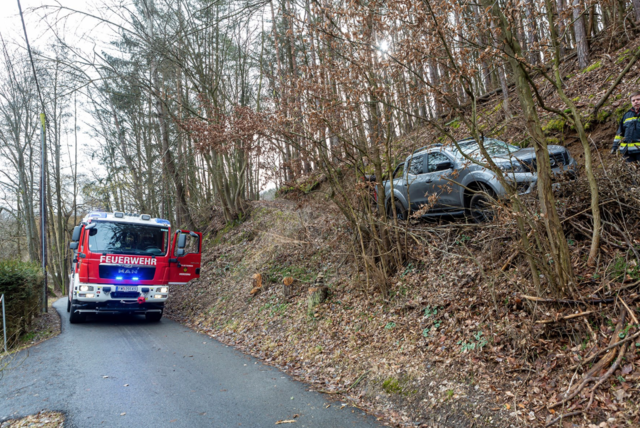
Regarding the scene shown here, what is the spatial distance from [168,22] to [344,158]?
414 inches

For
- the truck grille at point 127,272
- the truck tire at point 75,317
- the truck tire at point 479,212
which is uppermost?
the truck tire at point 479,212

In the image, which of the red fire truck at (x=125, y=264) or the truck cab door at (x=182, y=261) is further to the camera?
the truck cab door at (x=182, y=261)

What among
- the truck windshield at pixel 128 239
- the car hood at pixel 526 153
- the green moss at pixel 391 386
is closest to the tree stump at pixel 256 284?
the truck windshield at pixel 128 239

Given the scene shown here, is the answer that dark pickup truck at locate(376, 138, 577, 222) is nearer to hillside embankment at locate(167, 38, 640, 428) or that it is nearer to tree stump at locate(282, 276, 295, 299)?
hillside embankment at locate(167, 38, 640, 428)

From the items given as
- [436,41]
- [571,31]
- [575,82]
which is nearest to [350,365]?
[436,41]

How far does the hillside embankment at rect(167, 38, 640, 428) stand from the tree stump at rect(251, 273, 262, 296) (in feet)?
2.81

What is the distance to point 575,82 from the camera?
11.3 m

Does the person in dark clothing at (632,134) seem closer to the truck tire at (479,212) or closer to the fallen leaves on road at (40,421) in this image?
the truck tire at (479,212)

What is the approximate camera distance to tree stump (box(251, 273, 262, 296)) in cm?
1080

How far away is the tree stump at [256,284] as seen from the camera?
10805 mm

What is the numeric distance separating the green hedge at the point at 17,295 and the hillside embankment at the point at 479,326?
430cm

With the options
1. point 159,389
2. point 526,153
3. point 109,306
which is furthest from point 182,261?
point 526,153

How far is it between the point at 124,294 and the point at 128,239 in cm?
149

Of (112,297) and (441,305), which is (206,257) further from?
(441,305)
